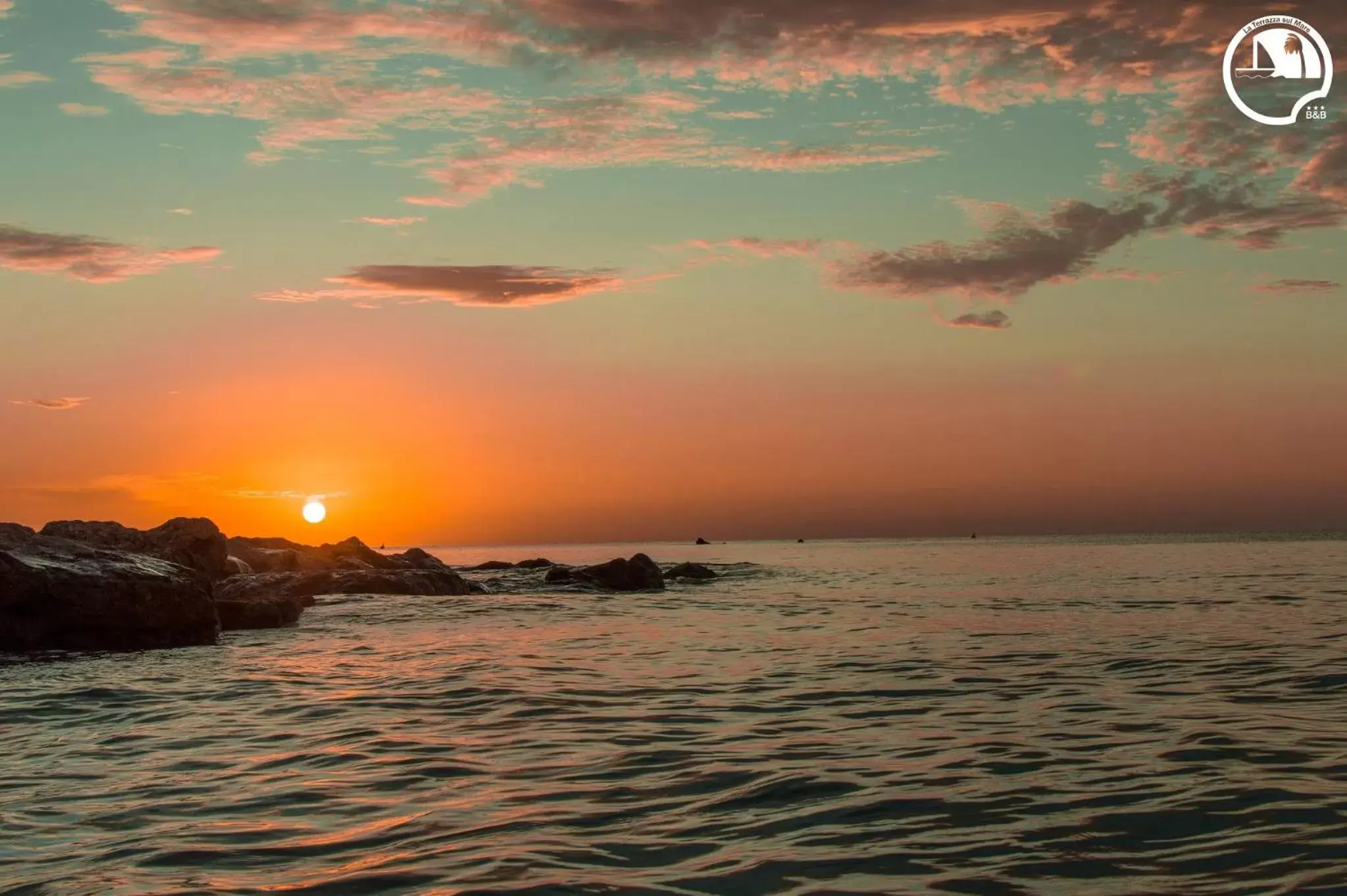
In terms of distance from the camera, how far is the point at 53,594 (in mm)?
16656

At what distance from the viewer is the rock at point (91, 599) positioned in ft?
A: 53.6

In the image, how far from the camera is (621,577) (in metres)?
37.2

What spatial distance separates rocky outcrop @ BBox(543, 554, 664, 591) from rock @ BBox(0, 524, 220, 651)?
18666 millimetres

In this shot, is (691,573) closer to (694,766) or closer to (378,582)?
(378,582)

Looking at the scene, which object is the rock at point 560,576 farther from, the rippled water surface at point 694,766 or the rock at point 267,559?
the rippled water surface at point 694,766

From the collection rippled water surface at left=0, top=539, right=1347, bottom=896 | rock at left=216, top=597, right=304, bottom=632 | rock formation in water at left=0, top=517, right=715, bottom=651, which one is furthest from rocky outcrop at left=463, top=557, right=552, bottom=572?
rippled water surface at left=0, top=539, right=1347, bottom=896

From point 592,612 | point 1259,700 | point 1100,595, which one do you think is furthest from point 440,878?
point 1100,595

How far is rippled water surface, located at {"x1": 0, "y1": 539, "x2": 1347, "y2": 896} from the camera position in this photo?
563cm

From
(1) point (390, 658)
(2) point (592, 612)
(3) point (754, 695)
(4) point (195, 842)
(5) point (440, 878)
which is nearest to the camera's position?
(5) point (440, 878)

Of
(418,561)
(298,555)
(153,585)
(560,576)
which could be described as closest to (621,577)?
(560,576)

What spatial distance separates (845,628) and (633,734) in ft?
36.6

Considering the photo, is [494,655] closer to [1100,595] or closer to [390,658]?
[390,658]

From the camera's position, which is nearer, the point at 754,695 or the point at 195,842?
the point at 195,842

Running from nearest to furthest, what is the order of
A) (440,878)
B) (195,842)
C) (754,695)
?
(440,878) < (195,842) < (754,695)
